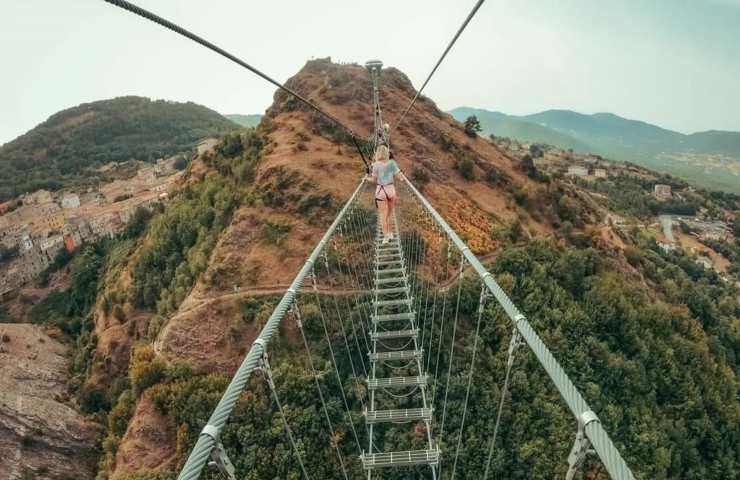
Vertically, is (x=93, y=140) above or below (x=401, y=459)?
above

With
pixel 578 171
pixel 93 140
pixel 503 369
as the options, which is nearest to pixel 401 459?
pixel 503 369

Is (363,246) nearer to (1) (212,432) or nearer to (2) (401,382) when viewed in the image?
(2) (401,382)

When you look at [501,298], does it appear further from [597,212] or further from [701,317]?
[597,212]

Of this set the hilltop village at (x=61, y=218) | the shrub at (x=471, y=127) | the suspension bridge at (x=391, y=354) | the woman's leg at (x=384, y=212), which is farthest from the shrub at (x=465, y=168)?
the hilltop village at (x=61, y=218)

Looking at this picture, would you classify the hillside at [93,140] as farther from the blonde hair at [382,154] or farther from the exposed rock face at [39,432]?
the blonde hair at [382,154]

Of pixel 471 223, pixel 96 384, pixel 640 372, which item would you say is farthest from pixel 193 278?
pixel 640 372

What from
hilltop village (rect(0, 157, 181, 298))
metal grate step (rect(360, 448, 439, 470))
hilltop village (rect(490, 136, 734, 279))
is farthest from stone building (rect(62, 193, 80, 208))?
metal grate step (rect(360, 448, 439, 470))

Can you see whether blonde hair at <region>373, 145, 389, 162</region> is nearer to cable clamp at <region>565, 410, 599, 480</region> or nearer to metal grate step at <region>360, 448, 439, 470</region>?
metal grate step at <region>360, 448, 439, 470</region>
